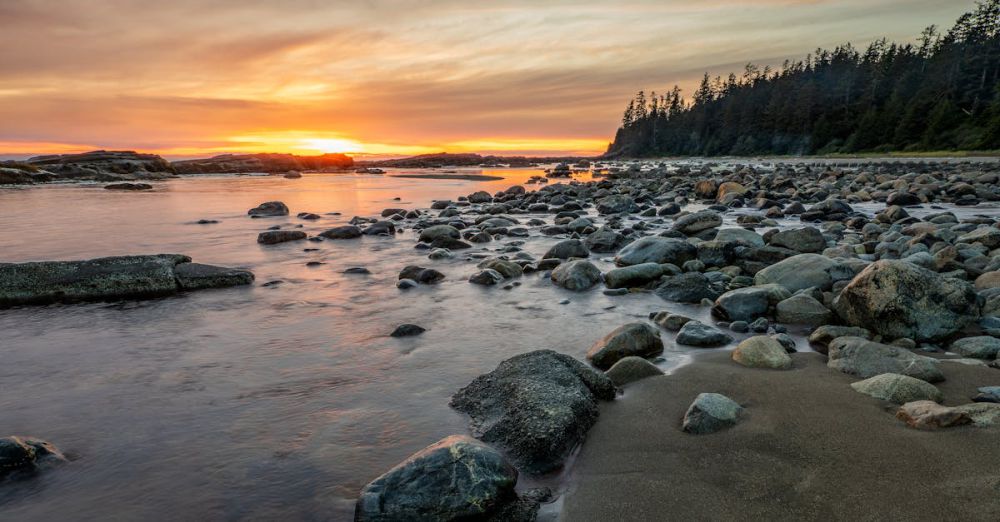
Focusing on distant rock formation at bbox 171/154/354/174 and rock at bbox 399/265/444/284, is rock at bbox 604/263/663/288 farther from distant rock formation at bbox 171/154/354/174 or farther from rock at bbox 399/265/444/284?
distant rock formation at bbox 171/154/354/174

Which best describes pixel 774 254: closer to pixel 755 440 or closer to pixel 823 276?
pixel 823 276

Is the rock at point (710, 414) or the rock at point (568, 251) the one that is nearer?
the rock at point (710, 414)

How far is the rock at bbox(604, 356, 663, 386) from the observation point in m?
4.49

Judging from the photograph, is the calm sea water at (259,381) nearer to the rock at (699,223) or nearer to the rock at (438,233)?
the rock at (438,233)

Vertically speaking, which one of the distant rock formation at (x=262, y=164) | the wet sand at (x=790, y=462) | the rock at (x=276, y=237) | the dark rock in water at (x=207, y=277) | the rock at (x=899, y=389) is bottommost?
the wet sand at (x=790, y=462)

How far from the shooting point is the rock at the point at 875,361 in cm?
408

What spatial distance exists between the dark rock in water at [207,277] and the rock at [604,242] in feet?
21.5

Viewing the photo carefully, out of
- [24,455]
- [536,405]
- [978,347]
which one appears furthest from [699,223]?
[24,455]

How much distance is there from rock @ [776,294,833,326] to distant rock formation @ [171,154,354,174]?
75368mm

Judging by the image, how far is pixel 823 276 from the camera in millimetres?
6766

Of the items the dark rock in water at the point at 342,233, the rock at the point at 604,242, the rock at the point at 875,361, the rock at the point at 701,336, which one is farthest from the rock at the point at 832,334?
the dark rock in water at the point at 342,233

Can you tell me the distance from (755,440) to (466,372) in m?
2.48

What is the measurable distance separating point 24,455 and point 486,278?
5.86 m

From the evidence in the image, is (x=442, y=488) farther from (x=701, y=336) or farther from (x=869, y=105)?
(x=869, y=105)
